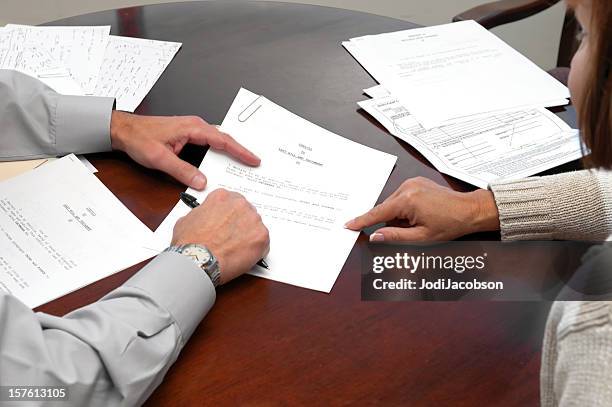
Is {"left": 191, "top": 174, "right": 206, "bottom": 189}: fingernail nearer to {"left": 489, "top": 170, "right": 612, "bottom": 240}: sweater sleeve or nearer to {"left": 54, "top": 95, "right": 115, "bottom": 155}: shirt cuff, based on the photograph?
{"left": 54, "top": 95, "right": 115, "bottom": 155}: shirt cuff

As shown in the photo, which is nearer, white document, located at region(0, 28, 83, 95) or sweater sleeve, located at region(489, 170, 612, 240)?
sweater sleeve, located at region(489, 170, 612, 240)

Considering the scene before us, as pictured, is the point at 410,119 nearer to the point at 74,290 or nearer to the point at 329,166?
the point at 329,166

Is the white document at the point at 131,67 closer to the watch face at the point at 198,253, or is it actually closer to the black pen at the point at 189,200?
the black pen at the point at 189,200

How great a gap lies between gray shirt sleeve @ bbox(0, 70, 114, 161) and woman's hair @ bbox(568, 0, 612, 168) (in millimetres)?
794

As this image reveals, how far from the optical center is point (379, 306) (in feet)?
3.15

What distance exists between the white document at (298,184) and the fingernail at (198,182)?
1cm

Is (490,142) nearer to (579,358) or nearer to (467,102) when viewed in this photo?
(467,102)

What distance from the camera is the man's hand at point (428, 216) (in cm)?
107

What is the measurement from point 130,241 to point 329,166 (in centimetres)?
33

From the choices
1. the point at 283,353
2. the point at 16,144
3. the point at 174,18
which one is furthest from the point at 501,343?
the point at 174,18

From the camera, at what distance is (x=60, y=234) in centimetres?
105

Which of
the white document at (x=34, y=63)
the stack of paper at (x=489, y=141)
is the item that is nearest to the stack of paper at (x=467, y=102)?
the stack of paper at (x=489, y=141)

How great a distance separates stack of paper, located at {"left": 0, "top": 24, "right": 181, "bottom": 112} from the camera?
141cm

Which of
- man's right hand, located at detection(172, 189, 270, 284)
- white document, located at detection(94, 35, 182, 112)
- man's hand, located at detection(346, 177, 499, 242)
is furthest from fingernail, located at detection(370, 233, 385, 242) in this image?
white document, located at detection(94, 35, 182, 112)
